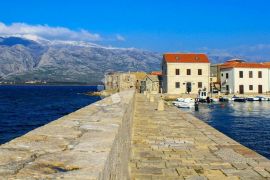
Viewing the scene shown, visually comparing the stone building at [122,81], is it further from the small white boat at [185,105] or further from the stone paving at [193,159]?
the stone paving at [193,159]

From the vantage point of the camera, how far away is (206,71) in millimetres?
68625

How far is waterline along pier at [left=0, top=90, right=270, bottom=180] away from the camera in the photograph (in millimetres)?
3910

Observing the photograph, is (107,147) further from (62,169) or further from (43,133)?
(43,133)

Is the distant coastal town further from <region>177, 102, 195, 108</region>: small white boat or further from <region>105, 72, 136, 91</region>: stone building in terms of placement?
<region>105, 72, 136, 91</region>: stone building

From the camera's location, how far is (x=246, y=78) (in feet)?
227

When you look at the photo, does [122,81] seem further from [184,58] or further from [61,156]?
[61,156]

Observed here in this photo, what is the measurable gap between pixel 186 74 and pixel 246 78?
11.6 metres

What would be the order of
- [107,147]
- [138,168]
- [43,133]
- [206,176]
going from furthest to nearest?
[138,168] < [206,176] < [43,133] < [107,147]

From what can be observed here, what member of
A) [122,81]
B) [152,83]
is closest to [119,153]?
[152,83]

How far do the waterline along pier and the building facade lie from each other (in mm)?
51460

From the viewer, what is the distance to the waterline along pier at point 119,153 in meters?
3.91

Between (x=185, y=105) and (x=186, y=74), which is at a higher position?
(x=186, y=74)

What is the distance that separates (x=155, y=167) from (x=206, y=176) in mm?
1364

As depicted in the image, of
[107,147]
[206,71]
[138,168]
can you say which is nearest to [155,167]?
[138,168]
